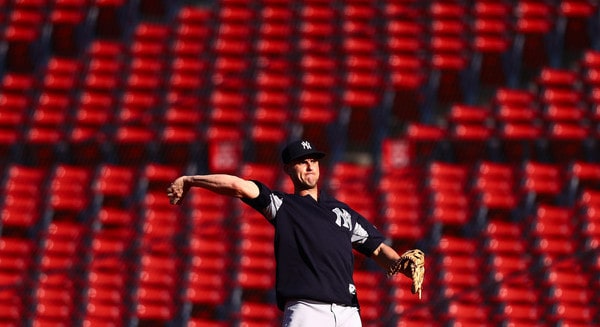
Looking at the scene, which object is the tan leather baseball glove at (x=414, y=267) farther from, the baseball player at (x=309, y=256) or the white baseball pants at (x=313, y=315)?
the white baseball pants at (x=313, y=315)

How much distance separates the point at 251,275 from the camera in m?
8.87

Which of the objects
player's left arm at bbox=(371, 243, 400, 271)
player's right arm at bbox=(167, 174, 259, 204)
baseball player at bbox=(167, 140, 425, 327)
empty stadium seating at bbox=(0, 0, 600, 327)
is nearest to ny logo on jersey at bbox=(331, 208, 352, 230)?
baseball player at bbox=(167, 140, 425, 327)

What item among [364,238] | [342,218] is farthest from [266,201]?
[364,238]

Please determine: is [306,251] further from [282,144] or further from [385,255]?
[282,144]

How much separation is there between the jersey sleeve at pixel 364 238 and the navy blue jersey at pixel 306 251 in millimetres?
164

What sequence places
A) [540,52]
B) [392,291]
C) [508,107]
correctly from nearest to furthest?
[392,291] < [508,107] < [540,52]

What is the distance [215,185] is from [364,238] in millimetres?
856

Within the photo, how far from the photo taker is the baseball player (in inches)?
175

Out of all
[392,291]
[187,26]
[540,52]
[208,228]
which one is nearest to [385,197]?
[392,291]

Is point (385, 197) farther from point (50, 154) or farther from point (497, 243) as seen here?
point (50, 154)

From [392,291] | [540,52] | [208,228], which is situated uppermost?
[540,52]

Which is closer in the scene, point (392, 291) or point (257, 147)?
point (392, 291)

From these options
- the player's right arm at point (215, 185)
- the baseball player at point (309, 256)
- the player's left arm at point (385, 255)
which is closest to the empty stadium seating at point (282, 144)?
the player's left arm at point (385, 255)

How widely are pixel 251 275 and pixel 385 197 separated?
1.31 m
